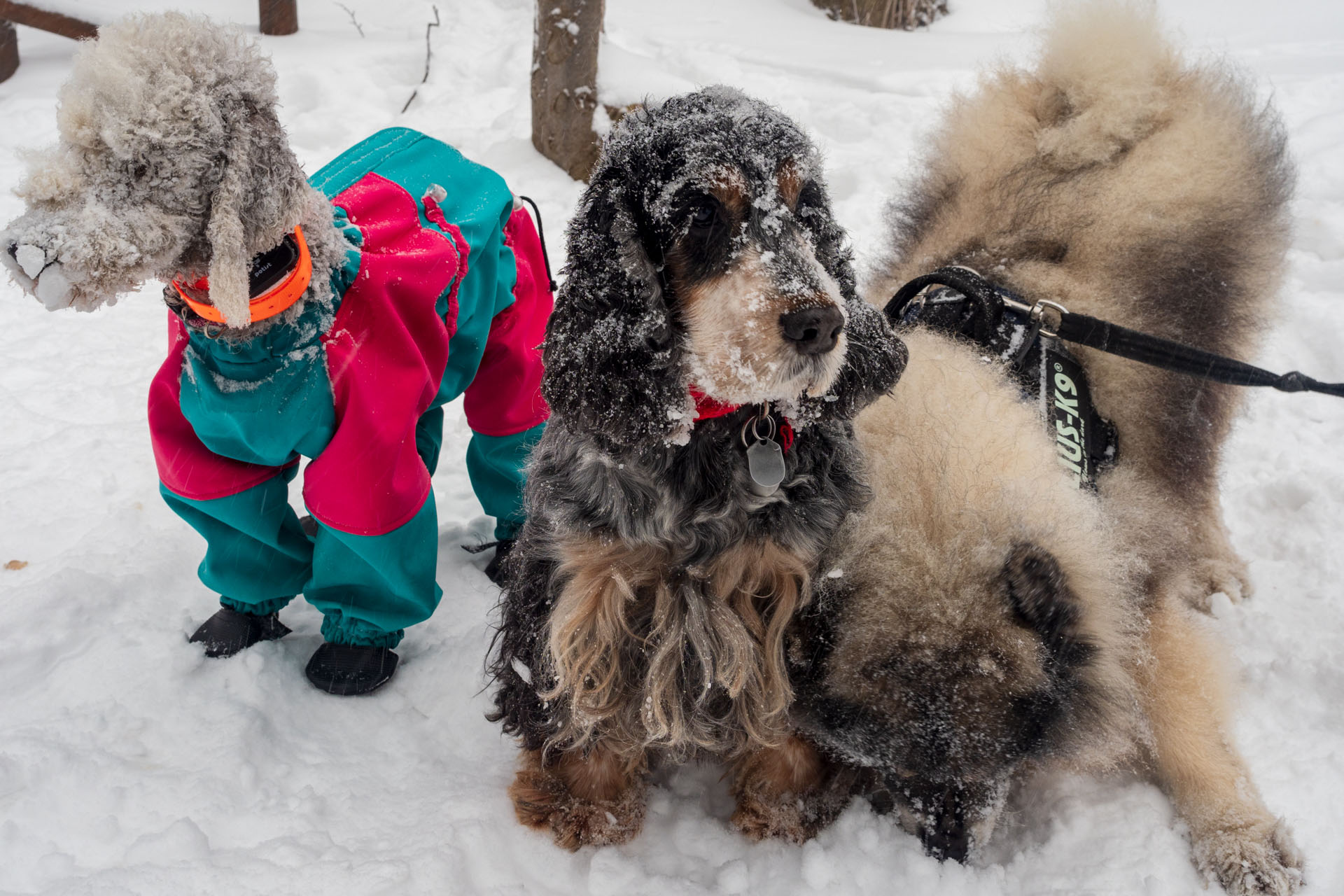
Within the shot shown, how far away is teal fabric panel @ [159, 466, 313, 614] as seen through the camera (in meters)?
2.35

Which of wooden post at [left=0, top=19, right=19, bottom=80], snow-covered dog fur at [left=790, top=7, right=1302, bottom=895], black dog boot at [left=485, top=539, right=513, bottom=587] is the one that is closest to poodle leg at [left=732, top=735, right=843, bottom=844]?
snow-covered dog fur at [left=790, top=7, right=1302, bottom=895]

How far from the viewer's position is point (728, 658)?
179 cm

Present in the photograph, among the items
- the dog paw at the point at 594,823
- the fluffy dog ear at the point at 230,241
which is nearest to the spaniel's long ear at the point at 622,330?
the fluffy dog ear at the point at 230,241

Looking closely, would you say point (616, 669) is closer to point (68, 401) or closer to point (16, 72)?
point (68, 401)

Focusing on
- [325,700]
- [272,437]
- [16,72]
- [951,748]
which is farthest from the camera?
[16,72]

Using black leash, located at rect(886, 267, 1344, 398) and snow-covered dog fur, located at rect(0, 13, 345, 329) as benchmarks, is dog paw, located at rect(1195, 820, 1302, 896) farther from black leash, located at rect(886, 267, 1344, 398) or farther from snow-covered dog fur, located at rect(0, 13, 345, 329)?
snow-covered dog fur, located at rect(0, 13, 345, 329)

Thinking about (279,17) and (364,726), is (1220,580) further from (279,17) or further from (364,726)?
(279,17)

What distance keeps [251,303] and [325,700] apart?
1.17 meters

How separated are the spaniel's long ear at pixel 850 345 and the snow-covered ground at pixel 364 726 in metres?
1.08

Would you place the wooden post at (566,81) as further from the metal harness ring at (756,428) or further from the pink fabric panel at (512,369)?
the metal harness ring at (756,428)

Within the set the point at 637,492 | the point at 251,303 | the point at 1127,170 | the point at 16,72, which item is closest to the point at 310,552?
the point at 251,303

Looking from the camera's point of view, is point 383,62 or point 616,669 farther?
point 383,62

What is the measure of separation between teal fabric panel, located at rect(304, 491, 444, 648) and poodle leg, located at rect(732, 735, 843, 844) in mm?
1058

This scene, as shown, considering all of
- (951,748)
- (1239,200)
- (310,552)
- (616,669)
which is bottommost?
(310,552)
